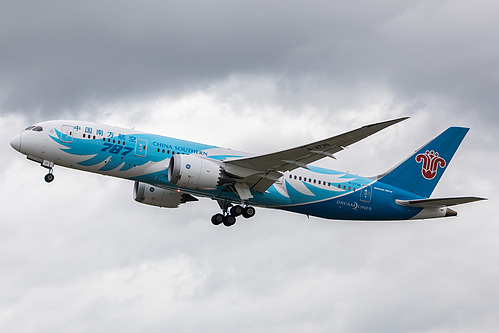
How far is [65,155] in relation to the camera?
4728 cm

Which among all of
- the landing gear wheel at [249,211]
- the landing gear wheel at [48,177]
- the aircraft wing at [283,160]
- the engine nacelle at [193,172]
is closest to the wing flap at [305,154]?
the aircraft wing at [283,160]

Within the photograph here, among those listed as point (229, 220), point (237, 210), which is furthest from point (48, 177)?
point (237, 210)

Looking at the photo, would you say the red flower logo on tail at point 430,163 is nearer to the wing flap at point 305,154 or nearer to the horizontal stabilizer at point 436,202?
the horizontal stabilizer at point 436,202

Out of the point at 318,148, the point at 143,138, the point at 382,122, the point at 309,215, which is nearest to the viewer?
the point at 382,122

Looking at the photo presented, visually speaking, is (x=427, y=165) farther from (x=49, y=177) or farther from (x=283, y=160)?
(x=49, y=177)

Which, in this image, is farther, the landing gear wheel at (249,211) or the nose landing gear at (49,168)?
the landing gear wheel at (249,211)

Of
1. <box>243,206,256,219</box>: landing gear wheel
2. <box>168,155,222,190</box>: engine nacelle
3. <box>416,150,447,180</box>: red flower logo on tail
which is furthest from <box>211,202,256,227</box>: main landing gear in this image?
<box>416,150,447,180</box>: red flower logo on tail

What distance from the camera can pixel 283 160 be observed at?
47.4 metres

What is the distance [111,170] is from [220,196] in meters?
7.06

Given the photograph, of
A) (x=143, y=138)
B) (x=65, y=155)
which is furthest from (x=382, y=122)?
(x=65, y=155)

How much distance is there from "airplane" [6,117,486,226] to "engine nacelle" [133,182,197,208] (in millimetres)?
68

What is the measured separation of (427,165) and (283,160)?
13.9 meters

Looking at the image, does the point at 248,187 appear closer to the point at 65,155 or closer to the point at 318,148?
the point at 318,148

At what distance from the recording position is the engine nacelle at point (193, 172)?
4681cm
